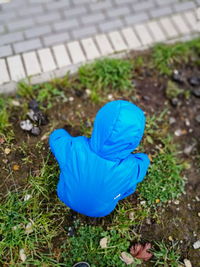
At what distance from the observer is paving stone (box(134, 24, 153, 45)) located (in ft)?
11.2

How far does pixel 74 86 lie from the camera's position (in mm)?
3020

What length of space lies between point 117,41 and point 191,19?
1044mm

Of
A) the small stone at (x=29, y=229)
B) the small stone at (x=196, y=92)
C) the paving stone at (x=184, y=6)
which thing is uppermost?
the paving stone at (x=184, y=6)

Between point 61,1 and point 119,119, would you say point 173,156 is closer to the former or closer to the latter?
point 119,119

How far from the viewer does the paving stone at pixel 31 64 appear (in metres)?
3.03

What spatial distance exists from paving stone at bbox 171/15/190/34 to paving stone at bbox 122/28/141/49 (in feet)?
1.90

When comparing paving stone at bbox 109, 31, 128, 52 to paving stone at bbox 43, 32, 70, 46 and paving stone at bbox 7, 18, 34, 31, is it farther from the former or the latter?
paving stone at bbox 7, 18, 34, 31

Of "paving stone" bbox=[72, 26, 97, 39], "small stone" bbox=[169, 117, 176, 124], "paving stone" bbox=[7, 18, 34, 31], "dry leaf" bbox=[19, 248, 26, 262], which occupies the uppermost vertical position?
"paving stone" bbox=[7, 18, 34, 31]

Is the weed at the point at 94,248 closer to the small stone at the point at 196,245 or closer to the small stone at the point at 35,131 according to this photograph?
the small stone at the point at 196,245

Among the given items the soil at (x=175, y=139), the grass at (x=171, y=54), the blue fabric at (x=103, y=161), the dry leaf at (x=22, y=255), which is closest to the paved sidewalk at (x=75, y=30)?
the grass at (x=171, y=54)

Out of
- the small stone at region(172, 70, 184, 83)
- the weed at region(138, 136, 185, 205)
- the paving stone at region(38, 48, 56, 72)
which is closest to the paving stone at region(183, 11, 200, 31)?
the small stone at region(172, 70, 184, 83)

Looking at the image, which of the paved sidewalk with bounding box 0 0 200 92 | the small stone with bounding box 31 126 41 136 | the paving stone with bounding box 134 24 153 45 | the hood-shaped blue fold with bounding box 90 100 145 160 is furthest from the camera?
the paving stone with bounding box 134 24 153 45

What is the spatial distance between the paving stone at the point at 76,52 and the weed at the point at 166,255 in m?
1.94

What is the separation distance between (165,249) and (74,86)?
5.61ft
